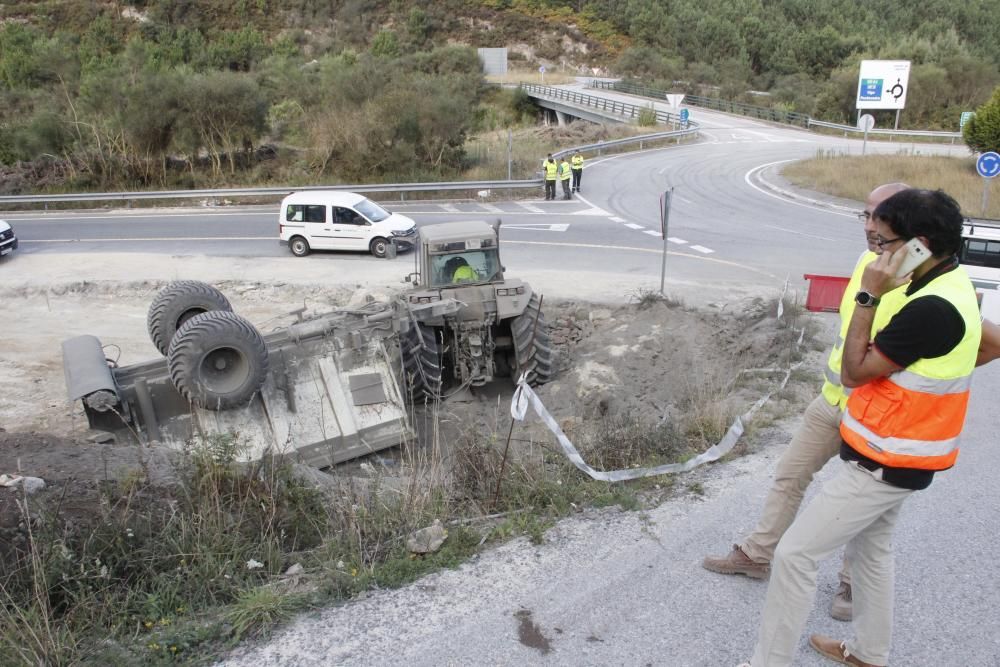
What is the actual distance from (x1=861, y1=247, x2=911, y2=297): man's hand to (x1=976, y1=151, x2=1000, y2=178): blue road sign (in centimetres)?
1798

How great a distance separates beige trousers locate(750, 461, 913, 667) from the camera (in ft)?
10.3

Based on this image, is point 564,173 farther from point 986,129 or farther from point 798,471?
point 798,471

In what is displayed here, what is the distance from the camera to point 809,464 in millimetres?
3871

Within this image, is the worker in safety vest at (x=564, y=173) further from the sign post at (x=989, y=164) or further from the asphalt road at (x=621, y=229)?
the sign post at (x=989, y=164)

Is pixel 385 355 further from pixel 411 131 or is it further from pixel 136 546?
pixel 411 131

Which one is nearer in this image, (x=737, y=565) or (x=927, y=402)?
(x=927, y=402)

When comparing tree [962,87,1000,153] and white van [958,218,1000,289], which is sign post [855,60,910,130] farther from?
white van [958,218,1000,289]

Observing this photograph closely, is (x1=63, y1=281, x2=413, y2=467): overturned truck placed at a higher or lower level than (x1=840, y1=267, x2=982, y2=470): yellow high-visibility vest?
lower

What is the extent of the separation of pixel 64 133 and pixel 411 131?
1476cm

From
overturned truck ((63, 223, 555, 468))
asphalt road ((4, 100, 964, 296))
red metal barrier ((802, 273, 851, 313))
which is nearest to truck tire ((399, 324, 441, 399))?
overturned truck ((63, 223, 555, 468))

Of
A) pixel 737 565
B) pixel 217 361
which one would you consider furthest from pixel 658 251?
pixel 737 565

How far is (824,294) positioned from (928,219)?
327 inches

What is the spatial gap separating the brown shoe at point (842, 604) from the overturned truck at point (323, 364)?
448 centimetres

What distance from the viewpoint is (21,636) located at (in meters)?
3.36
